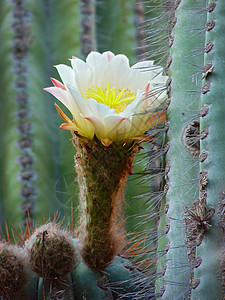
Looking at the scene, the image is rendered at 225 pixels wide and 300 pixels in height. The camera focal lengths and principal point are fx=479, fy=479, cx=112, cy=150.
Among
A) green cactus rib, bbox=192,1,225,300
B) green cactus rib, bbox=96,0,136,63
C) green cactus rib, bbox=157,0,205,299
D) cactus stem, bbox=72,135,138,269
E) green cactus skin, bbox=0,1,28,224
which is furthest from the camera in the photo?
green cactus rib, bbox=96,0,136,63

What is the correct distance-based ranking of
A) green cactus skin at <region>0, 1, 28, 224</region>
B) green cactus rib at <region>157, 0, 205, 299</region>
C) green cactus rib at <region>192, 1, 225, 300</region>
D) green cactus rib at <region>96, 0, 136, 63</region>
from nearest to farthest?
green cactus rib at <region>192, 1, 225, 300</region>, green cactus rib at <region>157, 0, 205, 299</region>, green cactus skin at <region>0, 1, 28, 224</region>, green cactus rib at <region>96, 0, 136, 63</region>

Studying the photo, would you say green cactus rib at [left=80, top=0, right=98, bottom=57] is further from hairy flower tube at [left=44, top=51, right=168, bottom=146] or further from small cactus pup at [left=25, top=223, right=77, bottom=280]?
small cactus pup at [left=25, top=223, right=77, bottom=280]

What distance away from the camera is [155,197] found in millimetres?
726

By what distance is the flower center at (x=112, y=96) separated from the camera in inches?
30.7

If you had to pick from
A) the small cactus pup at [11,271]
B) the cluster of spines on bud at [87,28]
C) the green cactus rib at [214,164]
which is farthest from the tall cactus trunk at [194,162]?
the cluster of spines on bud at [87,28]

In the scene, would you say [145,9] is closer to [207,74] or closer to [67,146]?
[67,146]

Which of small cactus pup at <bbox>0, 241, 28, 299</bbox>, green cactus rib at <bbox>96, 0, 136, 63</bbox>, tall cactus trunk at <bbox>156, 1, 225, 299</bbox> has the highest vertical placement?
green cactus rib at <bbox>96, 0, 136, 63</bbox>

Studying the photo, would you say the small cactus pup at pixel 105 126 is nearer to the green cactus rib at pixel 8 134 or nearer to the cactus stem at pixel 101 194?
the cactus stem at pixel 101 194

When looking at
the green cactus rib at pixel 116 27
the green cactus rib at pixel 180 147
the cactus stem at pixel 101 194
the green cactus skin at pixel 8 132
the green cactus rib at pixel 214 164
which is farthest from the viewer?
the green cactus rib at pixel 116 27

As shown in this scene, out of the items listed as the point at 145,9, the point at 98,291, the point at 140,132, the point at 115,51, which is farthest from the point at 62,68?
the point at 145,9

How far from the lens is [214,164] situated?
0.58 metres

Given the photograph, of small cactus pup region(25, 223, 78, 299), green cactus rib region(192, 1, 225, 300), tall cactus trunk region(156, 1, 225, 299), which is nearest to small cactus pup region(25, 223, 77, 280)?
small cactus pup region(25, 223, 78, 299)

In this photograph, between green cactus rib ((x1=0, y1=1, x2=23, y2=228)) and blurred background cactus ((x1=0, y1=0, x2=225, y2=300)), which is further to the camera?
green cactus rib ((x1=0, y1=1, x2=23, y2=228))

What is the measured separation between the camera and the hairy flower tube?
73 centimetres
